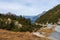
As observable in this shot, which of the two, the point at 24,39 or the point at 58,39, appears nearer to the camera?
the point at 24,39

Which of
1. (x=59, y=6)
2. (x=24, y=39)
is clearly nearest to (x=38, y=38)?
(x=24, y=39)

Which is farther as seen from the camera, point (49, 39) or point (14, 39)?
point (49, 39)

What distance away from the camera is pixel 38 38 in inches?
468

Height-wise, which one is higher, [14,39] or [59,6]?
[59,6]

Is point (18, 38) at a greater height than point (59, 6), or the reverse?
point (59, 6)

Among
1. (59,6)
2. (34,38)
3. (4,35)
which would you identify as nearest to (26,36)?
(34,38)

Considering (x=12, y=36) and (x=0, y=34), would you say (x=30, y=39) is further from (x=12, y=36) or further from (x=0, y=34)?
(x=0, y=34)

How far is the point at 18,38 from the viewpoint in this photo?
11430mm

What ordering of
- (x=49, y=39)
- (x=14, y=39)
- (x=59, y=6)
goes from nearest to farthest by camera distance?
(x=14, y=39) → (x=49, y=39) → (x=59, y=6)

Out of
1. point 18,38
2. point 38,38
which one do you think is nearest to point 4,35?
point 18,38

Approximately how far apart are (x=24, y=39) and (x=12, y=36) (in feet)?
2.96

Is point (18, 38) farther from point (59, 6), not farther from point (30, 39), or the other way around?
point (59, 6)

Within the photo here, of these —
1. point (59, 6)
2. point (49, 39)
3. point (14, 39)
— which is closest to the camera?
point (14, 39)

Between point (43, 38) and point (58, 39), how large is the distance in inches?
42.2
